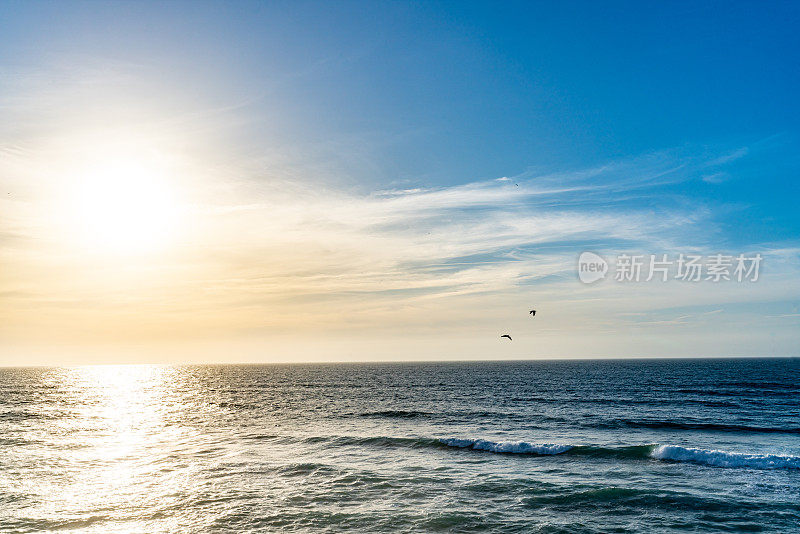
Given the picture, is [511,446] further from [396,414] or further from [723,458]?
[396,414]

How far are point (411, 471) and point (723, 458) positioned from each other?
22832mm

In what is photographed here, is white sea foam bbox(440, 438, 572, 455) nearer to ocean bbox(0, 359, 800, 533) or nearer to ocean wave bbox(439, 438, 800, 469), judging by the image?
ocean wave bbox(439, 438, 800, 469)

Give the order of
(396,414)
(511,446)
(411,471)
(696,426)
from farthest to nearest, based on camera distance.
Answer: (396,414)
(696,426)
(511,446)
(411,471)

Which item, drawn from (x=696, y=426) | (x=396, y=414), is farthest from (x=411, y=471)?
(x=696, y=426)

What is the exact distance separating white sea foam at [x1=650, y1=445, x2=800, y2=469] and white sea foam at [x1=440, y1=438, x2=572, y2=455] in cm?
714

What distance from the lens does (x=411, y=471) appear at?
1326 inches

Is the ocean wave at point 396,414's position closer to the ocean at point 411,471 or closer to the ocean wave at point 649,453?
the ocean at point 411,471

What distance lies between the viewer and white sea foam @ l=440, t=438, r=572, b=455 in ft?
127

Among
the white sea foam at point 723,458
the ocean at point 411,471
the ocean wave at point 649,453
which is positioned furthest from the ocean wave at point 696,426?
the white sea foam at point 723,458

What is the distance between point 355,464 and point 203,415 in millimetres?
39476

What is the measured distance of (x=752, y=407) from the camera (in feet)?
208

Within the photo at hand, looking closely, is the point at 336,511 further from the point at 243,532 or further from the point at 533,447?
the point at 533,447

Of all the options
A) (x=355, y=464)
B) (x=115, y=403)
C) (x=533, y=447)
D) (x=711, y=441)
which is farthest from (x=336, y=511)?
(x=115, y=403)

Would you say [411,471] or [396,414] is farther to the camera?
[396,414]
